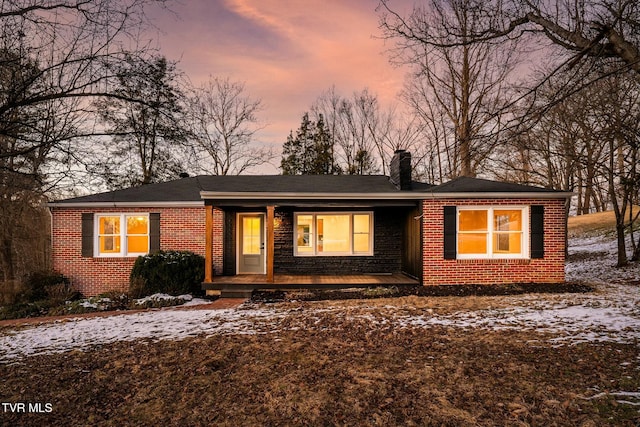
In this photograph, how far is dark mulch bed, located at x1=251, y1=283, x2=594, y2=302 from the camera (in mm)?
8922

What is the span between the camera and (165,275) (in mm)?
10031

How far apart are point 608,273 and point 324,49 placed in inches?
509

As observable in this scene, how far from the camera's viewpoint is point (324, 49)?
13.5 m

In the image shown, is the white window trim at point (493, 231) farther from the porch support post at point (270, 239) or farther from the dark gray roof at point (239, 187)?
the porch support post at point (270, 239)

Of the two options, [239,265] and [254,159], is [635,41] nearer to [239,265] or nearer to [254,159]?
[239,265]

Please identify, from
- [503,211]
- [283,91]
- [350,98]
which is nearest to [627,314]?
[503,211]

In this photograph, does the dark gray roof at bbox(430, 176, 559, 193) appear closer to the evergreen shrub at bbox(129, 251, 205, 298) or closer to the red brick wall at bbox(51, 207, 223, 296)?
the red brick wall at bbox(51, 207, 223, 296)

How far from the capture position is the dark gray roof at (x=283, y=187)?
9.84m

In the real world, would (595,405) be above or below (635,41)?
below

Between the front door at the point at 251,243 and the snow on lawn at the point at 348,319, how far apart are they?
11.6 ft

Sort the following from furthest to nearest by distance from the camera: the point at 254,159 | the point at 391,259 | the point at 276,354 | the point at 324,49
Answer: the point at 254,159 < the point at 324,49 < the point at 391,259 < the point at 276,354

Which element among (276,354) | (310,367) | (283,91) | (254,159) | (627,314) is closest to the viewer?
(310,367)

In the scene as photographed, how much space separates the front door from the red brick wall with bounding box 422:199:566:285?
17.1ft

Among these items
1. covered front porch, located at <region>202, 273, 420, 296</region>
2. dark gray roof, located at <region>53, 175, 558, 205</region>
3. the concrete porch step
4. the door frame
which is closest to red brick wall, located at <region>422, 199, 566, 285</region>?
dark gray roof, located at <region>53, 175, 558, 205</region>
